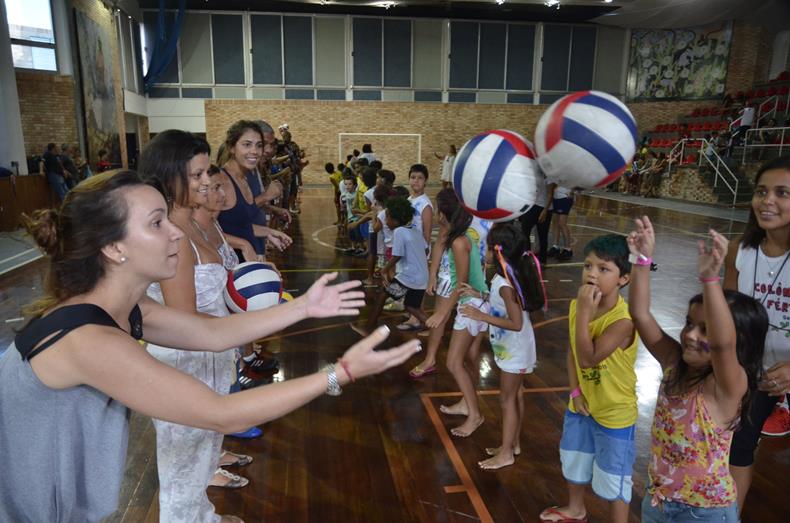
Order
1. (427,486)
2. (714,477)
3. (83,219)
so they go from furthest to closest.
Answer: (427,486)
(714,477)
(83,219)

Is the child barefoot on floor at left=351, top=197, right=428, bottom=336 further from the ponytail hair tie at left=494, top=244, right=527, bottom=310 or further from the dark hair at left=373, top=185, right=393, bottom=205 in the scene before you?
the ponytail hair tie at left=494, top=244, right=527, bottom=310

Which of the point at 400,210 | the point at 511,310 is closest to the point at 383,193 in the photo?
the point at 400,210

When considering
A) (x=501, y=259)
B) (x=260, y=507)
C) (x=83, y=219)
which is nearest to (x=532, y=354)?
(x=501, y=259)

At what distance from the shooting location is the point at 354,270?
8.37 m

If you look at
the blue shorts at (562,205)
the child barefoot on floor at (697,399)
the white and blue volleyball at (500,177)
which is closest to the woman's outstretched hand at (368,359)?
the white and blue volleyball at (500,177)

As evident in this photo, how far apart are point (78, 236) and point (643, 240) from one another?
6.08 ft

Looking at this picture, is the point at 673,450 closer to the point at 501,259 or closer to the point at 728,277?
the point at 728,277

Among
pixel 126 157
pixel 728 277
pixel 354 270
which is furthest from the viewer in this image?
pixel 126 157

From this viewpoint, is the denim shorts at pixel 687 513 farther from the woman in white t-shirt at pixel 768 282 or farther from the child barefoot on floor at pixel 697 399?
the woman in white t-shirt at pixel 768 282

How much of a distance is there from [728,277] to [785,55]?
23.4 meters

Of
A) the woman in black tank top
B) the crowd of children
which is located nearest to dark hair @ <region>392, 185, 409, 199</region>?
the crowd of children

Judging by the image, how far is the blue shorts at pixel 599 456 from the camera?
2344 millimetres

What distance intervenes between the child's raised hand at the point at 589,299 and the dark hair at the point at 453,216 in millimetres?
1404

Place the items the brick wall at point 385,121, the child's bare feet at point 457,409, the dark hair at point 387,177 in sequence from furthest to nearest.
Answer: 1. the brick wall at point 385,121
2. the dark hair at point 387,177
3. the child's bare feet at point 457,409
